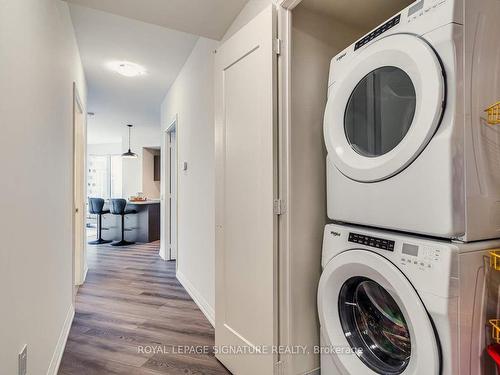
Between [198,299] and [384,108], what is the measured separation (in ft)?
8.10

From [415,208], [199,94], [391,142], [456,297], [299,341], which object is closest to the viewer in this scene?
[456,297]

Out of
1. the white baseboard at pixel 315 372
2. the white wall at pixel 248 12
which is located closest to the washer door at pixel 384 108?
the white wall at pixel 248 12

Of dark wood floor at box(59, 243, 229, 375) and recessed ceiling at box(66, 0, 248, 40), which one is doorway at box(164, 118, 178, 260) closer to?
dark wood floor at box(59, 243, 229, 375)

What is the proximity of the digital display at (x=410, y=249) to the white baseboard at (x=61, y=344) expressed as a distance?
1969 mm

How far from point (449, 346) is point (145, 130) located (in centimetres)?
772

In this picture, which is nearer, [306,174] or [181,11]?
[306,174]

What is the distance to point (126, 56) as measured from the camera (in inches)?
131

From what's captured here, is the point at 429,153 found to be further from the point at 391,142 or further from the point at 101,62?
the point at 101,62

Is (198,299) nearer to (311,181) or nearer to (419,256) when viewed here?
(311,181)

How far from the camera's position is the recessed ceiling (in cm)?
196

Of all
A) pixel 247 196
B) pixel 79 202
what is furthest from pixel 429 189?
pixel 79 202

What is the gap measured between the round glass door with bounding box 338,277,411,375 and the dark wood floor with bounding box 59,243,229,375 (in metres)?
0.95

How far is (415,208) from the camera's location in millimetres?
1058

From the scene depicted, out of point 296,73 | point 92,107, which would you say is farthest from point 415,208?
point 92,107
